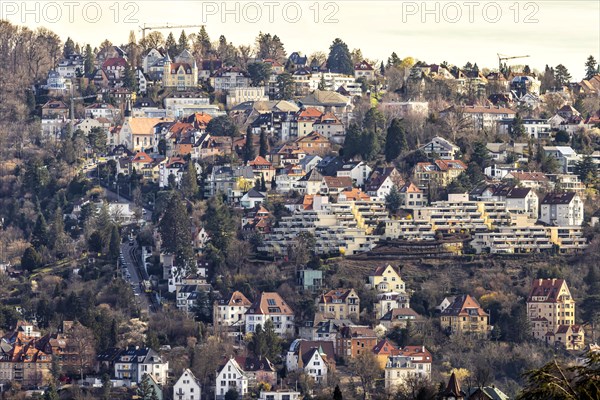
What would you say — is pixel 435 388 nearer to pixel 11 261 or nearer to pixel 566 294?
pixel 566 294

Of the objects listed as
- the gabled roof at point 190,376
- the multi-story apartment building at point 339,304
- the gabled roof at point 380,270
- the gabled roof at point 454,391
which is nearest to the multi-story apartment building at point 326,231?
the gabled roof at point 380,270

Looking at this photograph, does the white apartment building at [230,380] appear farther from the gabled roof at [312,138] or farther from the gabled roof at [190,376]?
the gabled roof at [312,138]

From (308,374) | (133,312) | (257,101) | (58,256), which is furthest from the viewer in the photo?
(257,101)

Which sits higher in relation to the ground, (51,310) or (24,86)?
(24,86)

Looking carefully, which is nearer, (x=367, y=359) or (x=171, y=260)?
(x=367, y=359)

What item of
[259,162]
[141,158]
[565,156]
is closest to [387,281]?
[259,162]

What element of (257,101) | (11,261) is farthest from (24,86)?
(11,261)

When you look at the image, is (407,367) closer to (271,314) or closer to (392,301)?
(392,301)

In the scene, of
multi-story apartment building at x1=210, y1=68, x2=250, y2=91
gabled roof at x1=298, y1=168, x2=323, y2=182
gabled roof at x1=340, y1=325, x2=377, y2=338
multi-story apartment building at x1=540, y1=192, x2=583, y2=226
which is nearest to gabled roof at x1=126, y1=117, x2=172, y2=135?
multi-story apartment building at x1=210, y1=68, x2=250, y2=91
